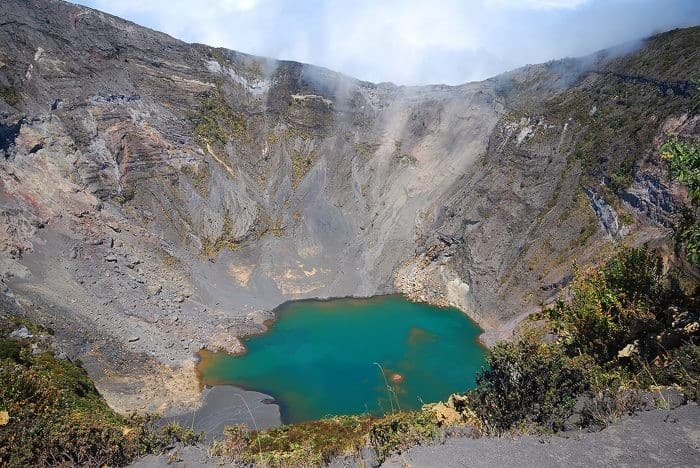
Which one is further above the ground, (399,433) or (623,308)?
(623,308)

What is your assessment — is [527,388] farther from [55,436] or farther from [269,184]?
[269,184]

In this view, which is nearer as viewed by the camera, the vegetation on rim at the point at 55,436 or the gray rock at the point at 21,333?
the vegetation on rim at the point at 55,436

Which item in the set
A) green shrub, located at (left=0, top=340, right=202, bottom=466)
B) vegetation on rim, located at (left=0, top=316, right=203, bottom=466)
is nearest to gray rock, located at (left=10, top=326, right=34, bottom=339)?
vegetation on rim, located at (left=0, top=316, right=203, bottom=466)

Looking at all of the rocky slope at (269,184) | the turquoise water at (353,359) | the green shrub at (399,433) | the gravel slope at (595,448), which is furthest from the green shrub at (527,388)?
the rocky slope at (269,184)

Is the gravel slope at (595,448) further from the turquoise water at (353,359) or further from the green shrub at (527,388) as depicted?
the turquoise water at (353,359)

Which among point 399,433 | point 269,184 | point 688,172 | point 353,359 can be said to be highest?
point 269,184

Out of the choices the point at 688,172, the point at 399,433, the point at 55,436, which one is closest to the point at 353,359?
the point at 55,436
